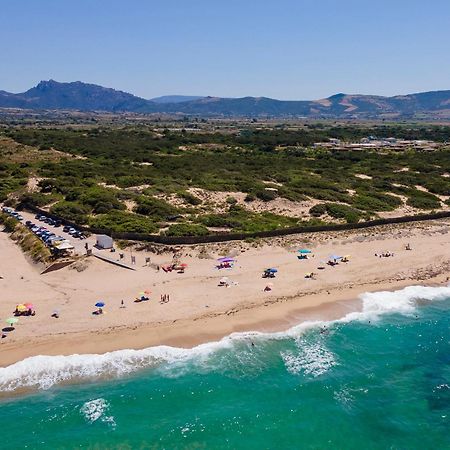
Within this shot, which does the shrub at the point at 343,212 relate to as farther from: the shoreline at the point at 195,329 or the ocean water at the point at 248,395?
the ocean water at the point at 248,395

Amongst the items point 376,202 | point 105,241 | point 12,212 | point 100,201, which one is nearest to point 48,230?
point 105,241

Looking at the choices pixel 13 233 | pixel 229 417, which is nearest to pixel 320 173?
pixel 13 233

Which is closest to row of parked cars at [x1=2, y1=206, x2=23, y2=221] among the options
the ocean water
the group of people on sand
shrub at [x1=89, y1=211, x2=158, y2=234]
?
shrub at [x1=89, y1=211, x2=158, y2=234]

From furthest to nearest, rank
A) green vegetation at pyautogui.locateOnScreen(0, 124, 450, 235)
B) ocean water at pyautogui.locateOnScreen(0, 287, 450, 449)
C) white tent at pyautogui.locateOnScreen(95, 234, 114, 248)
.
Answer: green vegetation at pyautogui.locateOnScreen(0, 124, 450, 235), white tent at pyautogui.locateOnScreen(95, 234, 114, 248), ocean water at pyautogui.locateOnScreen(0, 287, 450, 449)

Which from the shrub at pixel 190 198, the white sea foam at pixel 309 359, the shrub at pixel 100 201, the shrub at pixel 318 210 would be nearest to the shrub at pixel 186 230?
the shrub at pixel 100 201

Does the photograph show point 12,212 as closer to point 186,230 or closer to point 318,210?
point 186,230

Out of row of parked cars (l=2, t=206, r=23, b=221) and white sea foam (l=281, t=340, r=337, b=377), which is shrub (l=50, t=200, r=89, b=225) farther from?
white sea foam (l=281, t=340, r=337, b=377)
